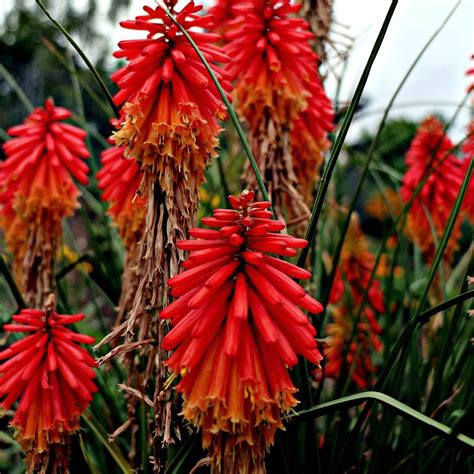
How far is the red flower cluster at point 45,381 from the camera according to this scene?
153 cm

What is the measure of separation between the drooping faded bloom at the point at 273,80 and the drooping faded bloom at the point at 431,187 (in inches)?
39.8

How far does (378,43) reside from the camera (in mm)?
1213

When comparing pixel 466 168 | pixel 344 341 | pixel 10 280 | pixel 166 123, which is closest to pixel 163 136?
pixel 166 123

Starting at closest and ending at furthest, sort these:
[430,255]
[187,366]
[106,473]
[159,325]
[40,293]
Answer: [187,366]
[159,325]
[106,473]
[40,293]
[430,255]

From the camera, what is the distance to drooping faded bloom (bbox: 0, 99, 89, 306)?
7.22ft

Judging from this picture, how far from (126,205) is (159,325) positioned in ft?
1.94

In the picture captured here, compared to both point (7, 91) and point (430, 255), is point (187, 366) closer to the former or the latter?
point (430, 255)

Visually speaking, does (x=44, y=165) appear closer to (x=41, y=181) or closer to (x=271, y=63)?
(x=41, y=181)

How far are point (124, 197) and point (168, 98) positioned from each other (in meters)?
0.49

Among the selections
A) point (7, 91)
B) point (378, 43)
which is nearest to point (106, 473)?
point (378, 43)

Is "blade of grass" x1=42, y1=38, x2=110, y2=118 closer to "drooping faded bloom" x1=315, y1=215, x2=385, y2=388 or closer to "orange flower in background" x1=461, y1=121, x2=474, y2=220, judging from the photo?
"drooping faded bloom" x1=315, y1=215, x2=385, y2=388

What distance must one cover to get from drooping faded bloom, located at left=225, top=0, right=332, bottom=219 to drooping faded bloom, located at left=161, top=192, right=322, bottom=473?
759 mm

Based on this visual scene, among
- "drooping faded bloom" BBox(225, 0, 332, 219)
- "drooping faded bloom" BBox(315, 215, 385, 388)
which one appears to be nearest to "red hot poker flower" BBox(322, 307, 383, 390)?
"drooping faded bloom" BBox(315, 215, 385, 388)

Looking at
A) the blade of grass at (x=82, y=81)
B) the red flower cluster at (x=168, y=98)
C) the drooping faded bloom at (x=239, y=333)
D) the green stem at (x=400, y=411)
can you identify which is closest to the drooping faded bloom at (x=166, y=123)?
the red flower cluster at (x=168, y=98)
